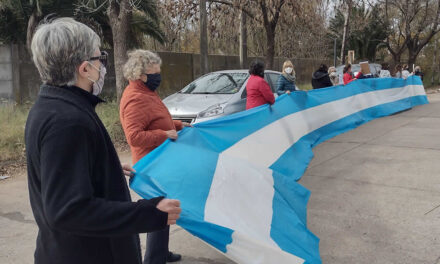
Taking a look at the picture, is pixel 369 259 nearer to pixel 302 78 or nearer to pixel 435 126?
pixel 435 126

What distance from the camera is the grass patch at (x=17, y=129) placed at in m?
7.41

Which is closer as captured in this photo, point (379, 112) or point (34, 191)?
point (34, 191)

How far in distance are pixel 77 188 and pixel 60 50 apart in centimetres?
52

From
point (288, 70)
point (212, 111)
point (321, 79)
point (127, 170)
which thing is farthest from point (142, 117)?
point (321, 79)

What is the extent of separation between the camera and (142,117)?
3389 millimetres

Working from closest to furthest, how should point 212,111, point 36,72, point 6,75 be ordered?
1. point 212,111
2. point 6,75
3. point 36,72

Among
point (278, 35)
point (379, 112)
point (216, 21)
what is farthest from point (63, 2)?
point (278, 35)

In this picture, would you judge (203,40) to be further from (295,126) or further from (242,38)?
(295,126)

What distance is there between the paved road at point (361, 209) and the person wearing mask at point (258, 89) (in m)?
1.32

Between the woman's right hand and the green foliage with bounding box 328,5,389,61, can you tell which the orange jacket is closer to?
the woman's right hand

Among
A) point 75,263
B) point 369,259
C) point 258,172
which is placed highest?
point 75,263

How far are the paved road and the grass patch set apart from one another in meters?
0.89

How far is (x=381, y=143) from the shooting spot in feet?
27.6

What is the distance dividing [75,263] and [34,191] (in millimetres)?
320
